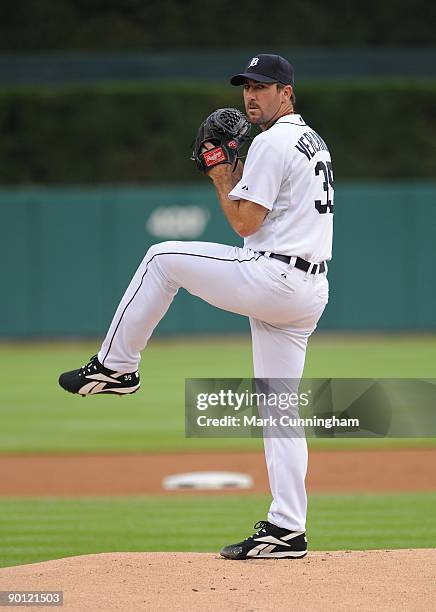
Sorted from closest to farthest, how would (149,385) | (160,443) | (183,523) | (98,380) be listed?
(98,380), (183,523), (160,443), (149,385)

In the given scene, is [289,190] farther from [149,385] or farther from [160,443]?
[149,385]

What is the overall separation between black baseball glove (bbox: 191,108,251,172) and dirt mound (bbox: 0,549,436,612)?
1583 mm

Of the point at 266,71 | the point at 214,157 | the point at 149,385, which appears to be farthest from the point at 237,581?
the point at 149,385

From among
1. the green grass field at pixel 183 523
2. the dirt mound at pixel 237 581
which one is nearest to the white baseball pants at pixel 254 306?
the dirt mound at pixel 237 581

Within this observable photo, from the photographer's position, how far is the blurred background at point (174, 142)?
1725cm

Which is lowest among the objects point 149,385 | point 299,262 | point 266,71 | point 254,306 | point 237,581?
point 149,385

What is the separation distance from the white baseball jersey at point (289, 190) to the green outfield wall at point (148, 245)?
493 inches

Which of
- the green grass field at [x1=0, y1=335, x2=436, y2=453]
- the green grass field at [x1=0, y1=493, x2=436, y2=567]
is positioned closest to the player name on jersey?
the green grass field at [x1=0, y1=493, x2=436, y2=567]

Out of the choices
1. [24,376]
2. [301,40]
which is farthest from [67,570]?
[301,40]

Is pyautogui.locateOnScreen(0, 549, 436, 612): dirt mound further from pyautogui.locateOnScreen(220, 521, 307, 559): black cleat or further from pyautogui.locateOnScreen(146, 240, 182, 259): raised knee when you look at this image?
pyautogui.locateOnScreen(146, 240, 182, 259): raised knee

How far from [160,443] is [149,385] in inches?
132

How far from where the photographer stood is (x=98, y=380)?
4512 mm

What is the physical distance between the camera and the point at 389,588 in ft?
13.6

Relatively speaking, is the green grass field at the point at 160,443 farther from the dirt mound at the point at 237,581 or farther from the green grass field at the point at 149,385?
the dirt mound at the point at 237,581
